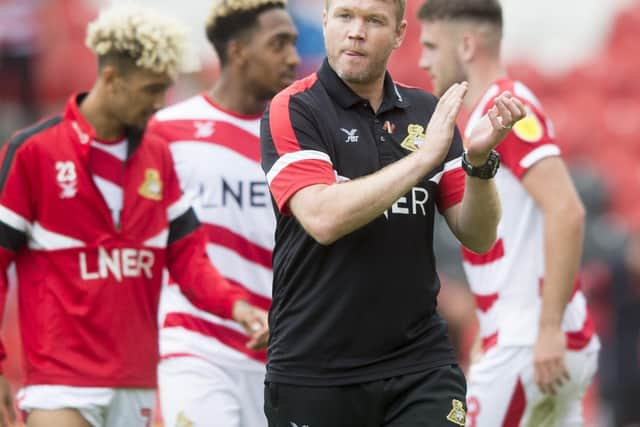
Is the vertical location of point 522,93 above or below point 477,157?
below

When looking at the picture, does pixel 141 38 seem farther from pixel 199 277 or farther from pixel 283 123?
pixel 283 123

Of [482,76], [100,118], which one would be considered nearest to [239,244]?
[100,118]

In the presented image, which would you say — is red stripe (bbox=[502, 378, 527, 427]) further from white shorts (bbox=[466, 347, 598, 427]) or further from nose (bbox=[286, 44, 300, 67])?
nose (bbox=[286, 44, 300, 67])

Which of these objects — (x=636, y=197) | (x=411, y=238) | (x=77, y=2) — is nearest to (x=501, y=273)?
(x=411, y=238)

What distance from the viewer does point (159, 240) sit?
6508mm

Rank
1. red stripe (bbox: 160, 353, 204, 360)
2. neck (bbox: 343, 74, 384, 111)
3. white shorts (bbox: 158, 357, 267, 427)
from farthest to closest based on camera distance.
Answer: red stripe (bbox: 160, 353, 204, 360) < white shorts (bbox: 158, 357, 267, 427) < neck (bbox: 343, 74, 384, 111)

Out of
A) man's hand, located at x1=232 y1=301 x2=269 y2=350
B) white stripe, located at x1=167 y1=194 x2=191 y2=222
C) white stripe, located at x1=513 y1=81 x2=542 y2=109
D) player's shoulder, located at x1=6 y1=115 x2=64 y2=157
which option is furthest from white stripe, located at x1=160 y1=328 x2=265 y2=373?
white stripe, located at x1=513 y1=81 x2=542 y2=109

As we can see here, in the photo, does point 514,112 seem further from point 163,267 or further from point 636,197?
point 636,197

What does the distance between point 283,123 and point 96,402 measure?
1788 mm

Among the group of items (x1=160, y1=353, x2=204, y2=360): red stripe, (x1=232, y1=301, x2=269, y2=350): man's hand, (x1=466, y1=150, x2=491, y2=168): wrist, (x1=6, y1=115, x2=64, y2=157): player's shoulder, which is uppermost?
(x1=466, y1=150, x2=491, y2=168): wrist

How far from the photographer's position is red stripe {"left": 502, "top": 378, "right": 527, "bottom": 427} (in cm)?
665

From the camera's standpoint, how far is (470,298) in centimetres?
1263

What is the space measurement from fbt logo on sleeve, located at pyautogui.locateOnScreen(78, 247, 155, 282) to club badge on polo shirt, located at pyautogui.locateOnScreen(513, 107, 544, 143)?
1.70 meters

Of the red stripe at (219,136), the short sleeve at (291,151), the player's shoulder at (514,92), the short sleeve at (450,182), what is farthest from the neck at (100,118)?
the short sleeve at (450,182)
